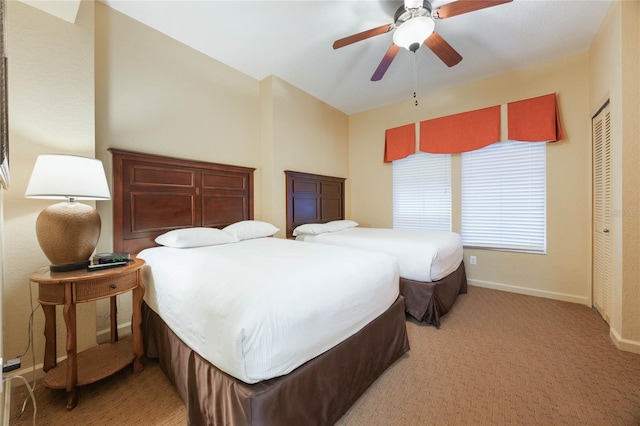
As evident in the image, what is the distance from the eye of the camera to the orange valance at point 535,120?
2.90m

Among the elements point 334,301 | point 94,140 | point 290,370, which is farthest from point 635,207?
point 94,140

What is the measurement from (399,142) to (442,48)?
1.91m

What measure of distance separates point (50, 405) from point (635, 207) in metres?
4.17

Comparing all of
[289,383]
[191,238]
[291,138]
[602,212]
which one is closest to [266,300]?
[289,383]

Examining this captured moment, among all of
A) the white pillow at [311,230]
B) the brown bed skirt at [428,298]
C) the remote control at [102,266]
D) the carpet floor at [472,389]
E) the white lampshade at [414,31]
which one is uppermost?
the white lampshade at [414,31]

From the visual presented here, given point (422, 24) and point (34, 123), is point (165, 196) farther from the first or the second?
point (422, 24)

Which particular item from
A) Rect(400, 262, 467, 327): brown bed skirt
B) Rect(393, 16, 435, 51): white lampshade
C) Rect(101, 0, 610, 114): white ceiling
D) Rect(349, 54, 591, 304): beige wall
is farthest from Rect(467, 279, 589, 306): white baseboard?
Rect(393, 16, 435, 51): white lampshade

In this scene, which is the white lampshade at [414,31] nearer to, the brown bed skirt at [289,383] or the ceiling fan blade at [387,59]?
the ceiling fan blade at [387,59]

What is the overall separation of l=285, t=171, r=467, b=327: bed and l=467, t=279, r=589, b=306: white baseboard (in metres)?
0.44

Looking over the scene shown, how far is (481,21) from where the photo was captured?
7.58 ft

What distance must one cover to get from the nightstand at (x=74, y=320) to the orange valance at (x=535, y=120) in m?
4.23

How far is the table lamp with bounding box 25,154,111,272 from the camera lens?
1466 millimetres

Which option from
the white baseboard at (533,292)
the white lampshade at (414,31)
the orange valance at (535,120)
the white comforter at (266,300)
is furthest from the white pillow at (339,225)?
the orange valance at (535,120)

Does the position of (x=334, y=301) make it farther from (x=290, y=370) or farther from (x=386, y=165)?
(x=386, y=165)
